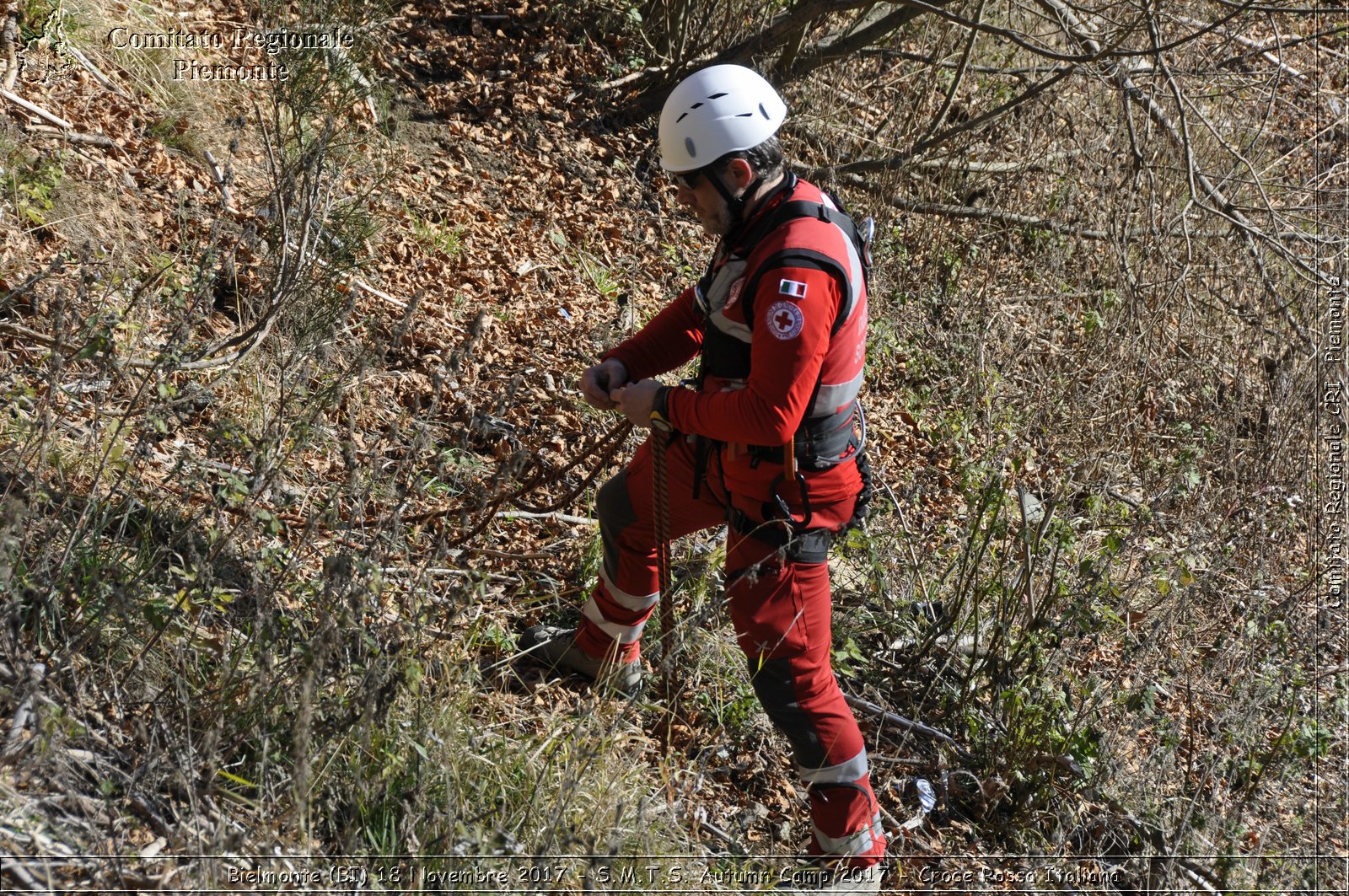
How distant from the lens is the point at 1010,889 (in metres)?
4.29

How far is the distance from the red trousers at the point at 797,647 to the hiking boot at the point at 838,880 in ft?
0.17

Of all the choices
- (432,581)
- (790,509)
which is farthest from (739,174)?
(432,581)

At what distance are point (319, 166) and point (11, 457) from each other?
1511mm

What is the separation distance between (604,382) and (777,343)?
0.94 m

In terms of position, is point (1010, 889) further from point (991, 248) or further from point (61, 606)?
point (991, 248)

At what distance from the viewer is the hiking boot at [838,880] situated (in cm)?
356

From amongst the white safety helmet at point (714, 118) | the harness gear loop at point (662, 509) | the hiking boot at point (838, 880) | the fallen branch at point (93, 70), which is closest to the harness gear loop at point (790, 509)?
the harness gear loop at point (662, 509)

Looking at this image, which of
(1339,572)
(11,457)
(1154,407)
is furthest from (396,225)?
(1339,572)

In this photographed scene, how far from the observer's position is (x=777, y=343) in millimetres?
3123

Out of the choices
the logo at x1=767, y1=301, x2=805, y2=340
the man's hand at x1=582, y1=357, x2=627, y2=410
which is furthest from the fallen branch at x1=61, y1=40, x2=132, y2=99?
the logo at x1=767, y1=301, x2=805, y2=340

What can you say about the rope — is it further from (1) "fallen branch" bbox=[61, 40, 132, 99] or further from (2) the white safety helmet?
(1) "fallen branch" bbox=[61, 40, 132, 99]

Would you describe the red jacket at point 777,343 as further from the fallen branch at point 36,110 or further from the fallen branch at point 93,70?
the fallen branch at point 93,70

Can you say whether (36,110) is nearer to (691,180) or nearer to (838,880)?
(691,180)

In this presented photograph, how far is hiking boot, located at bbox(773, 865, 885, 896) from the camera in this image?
356 centimetres
